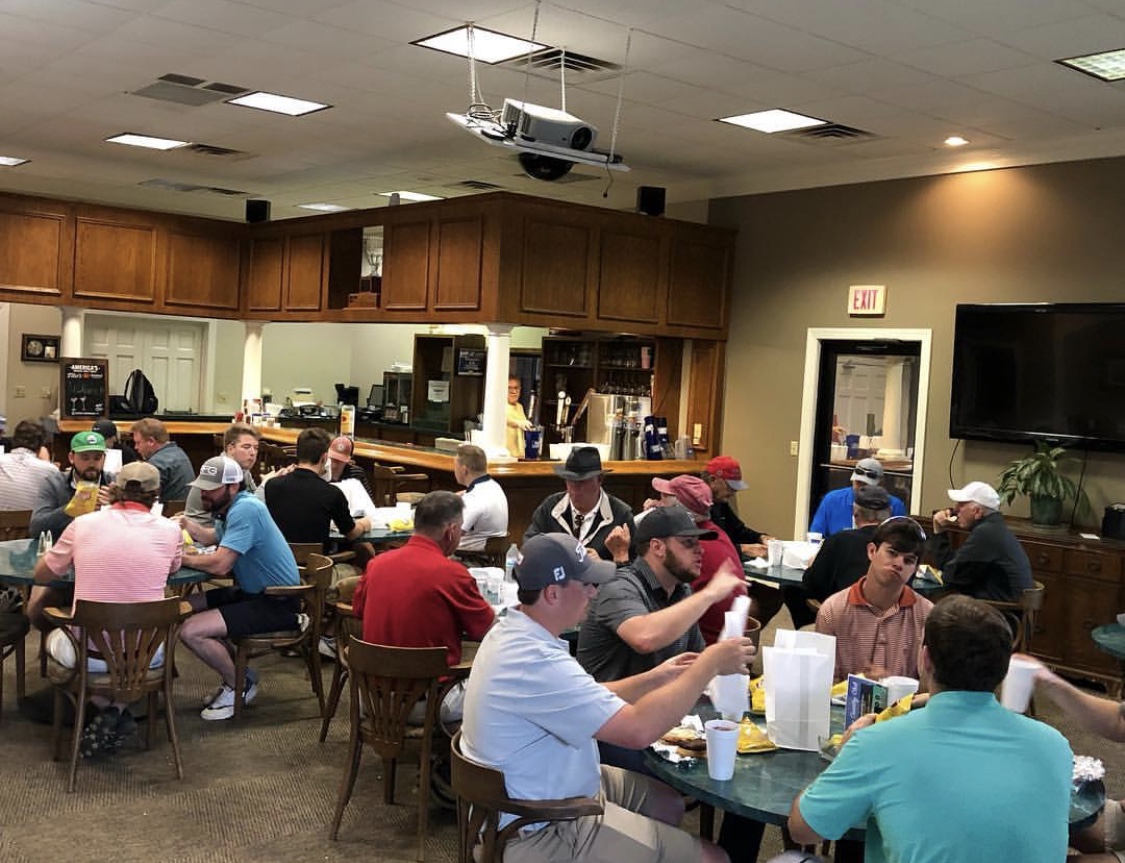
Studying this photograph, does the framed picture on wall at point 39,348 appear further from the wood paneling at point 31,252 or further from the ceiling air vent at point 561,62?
the ceiling air vent at point 561,62

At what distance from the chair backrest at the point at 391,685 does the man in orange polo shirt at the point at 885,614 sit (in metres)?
1.41

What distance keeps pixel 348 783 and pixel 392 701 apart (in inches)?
15.1

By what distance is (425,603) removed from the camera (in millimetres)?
4109

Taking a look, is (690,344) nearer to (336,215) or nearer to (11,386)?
(336,215)

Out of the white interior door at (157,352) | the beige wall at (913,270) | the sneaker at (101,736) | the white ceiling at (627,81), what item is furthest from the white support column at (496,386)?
the white interior door at (157,352)

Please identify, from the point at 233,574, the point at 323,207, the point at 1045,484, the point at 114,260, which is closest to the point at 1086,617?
the point at 1045,484

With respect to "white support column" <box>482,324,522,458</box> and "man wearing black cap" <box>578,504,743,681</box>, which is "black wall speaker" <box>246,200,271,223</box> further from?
"man wearing black cap" <box>578,504,743,681</box>

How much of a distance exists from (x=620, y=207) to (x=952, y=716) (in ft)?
30.4

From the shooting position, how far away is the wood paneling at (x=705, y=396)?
Answer: 9.77 meters

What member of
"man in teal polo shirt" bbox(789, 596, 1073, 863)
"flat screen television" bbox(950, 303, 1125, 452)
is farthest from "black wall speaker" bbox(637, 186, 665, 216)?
"man in teal polo shirt" bbox(789, 596, 1073, 863)

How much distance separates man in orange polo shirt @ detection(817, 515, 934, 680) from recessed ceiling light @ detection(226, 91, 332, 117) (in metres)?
5.36

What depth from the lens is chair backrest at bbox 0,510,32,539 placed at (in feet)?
19.7

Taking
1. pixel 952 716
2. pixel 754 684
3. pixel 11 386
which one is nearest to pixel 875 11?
pixel 754 684

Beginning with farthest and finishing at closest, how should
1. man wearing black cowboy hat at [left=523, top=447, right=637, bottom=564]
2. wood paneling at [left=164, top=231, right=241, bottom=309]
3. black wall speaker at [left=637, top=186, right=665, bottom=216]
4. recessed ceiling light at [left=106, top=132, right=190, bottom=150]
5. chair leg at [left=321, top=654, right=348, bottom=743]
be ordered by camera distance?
wood paneling at [left=164, top=231, right=241, bottom=309] → black wall speaker at [left=637, top=186, right=665, bottom=216] → recessed ceiling light at [left=106, top=132, right=190, bottom=150] → man wearing black cowboy hat at [left=523, top=447, right=637, bottom=564] → chair leg at [left=321, top=654, right=348, bottom=743]
